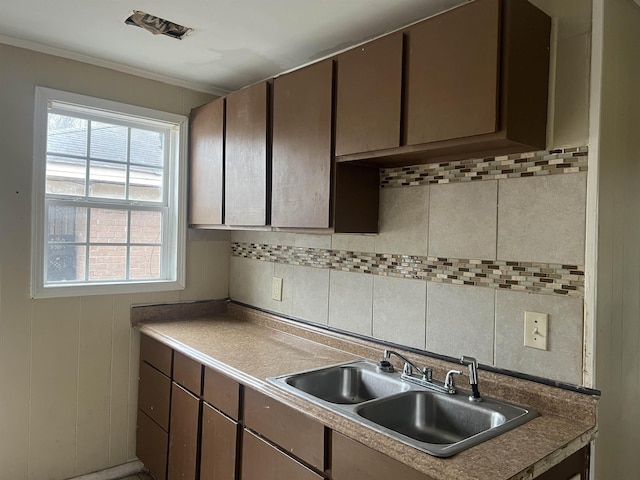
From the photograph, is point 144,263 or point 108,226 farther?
point 144,263

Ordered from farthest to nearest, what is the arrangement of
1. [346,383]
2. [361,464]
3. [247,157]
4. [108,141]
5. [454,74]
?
1. [108,141]
2. [247,157]
3. [346,383]
4. [454,74]
5. [361,464]

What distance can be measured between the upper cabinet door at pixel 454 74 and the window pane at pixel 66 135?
1900mm

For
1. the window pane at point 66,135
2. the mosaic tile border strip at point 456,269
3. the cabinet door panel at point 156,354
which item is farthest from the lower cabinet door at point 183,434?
the window pane at point 66,135

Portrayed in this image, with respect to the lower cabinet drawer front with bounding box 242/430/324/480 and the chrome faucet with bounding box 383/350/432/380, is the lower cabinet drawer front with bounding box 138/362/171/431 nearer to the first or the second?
the lower cabinet drawer front with bounding box 242/430/324/480

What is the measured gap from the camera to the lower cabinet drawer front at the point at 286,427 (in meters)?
1.56

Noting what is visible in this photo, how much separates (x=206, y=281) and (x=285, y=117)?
1362 mm

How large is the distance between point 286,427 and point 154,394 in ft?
4.16

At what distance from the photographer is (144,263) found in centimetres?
290

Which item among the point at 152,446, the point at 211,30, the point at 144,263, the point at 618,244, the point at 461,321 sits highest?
the point at 211,30

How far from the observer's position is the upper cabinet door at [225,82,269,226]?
234cm

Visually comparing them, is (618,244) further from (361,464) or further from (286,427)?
(286,427)

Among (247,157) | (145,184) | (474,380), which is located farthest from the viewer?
(145,184)

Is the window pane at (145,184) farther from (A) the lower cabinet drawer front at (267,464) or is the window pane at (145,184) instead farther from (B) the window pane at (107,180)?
(A) the lower cabinet drawer front at (267,464)

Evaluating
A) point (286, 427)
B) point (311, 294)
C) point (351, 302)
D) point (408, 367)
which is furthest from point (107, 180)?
point (408, 367)
